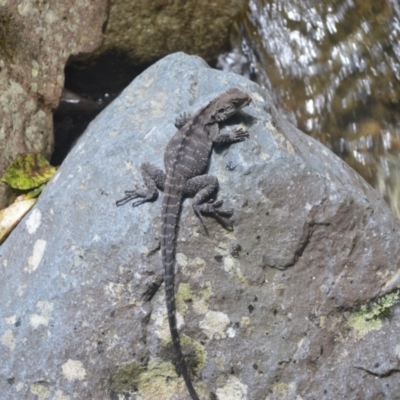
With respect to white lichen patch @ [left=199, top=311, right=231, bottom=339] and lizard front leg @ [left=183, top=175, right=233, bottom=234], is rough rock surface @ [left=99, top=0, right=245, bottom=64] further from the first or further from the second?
white lichen patch @ [left=199, top=311, right=231, bottom=339]

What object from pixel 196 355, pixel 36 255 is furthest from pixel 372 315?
pixel 36 255

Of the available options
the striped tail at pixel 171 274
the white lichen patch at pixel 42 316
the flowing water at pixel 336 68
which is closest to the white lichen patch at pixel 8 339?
the white lichen patch at pixel 42 316

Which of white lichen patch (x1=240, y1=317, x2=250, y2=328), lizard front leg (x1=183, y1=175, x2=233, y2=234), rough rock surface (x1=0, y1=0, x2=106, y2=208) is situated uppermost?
rough rock surface (x1=0, y1=0, x2=106, y2=208)

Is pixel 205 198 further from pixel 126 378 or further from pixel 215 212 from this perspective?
pixel 126 378

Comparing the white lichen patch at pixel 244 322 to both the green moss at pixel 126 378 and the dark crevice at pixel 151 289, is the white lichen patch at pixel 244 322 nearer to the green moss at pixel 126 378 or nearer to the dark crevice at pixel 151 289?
the dark crevice at pixel 151 289

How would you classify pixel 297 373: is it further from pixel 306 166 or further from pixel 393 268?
pixel 306 166

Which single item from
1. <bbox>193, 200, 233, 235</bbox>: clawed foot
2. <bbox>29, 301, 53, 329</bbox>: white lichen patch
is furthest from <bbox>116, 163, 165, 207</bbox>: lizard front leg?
<bbox>29, 301, 53, 329</bbox>: white lichen patch

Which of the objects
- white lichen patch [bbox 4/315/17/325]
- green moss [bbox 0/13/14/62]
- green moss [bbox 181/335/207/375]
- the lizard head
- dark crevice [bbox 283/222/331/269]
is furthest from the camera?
green moss [bbox 0/13/14/62]
